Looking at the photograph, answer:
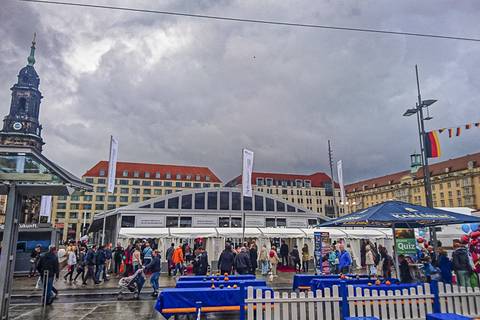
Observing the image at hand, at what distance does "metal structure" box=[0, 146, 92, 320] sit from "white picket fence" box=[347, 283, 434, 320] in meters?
6.95

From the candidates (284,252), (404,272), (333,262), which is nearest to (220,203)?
(284,252)

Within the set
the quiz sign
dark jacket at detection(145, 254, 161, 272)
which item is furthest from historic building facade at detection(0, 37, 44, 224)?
the quiz sign

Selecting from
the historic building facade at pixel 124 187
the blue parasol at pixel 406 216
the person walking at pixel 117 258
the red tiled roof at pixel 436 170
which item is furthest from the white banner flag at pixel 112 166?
the red tiled roof at pixel 436 170

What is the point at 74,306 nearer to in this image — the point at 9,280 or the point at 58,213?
the point at 9,280

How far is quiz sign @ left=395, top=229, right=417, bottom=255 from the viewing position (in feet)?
43.3

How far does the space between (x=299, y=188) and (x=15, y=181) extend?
94120 millimetres

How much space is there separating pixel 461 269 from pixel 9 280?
11.8 meters

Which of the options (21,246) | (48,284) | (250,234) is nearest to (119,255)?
(21,246)

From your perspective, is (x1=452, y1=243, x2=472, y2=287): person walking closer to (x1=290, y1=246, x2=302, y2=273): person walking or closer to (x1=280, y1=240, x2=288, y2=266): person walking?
(x1=290, y1=246, x2=302, y2=273): person walking

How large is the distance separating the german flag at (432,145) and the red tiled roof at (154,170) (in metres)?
84.1

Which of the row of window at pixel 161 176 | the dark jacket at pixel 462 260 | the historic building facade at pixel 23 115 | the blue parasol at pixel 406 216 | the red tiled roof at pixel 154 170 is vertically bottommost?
the dark jacket at pixel 462 260

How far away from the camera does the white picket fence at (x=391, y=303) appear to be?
6.61 m

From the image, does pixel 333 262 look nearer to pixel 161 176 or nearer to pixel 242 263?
pixel 242 263

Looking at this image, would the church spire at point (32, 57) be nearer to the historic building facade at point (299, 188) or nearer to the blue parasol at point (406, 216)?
the historic building facade at point (299, 188)
